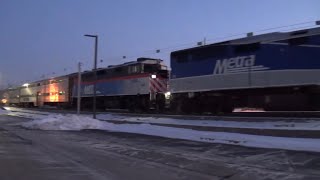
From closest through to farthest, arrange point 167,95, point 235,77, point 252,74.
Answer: point 252,74, point 235,77, point 167,95

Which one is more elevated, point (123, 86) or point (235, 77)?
point (123, 86)

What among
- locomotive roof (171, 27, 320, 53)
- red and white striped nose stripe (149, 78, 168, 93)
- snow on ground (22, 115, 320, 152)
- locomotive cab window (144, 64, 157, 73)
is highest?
locomotive roof (171, 27, 320, 53)

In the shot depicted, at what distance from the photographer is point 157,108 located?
3700 centimetres

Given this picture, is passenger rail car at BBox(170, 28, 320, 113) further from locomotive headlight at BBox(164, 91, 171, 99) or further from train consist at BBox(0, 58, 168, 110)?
train consist at BBox(0, 58, 168, 110)

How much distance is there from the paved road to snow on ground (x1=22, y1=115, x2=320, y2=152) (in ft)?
2.62

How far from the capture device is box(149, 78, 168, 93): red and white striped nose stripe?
36.5 m

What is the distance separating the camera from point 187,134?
68.1 feet

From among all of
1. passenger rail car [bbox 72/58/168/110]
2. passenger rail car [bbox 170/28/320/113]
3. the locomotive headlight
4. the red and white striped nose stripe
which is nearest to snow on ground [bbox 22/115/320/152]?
passenger rail car [bbox 72/58/168/110]

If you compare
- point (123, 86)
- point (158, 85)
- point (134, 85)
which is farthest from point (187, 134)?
point (123, 86)

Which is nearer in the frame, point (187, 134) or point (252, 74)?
point (187, 134)

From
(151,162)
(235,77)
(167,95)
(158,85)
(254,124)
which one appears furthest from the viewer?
(158,85)

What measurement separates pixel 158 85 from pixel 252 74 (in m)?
12.2

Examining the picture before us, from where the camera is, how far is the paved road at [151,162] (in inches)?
429

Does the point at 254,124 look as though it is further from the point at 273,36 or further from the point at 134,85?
the point at 134,85
